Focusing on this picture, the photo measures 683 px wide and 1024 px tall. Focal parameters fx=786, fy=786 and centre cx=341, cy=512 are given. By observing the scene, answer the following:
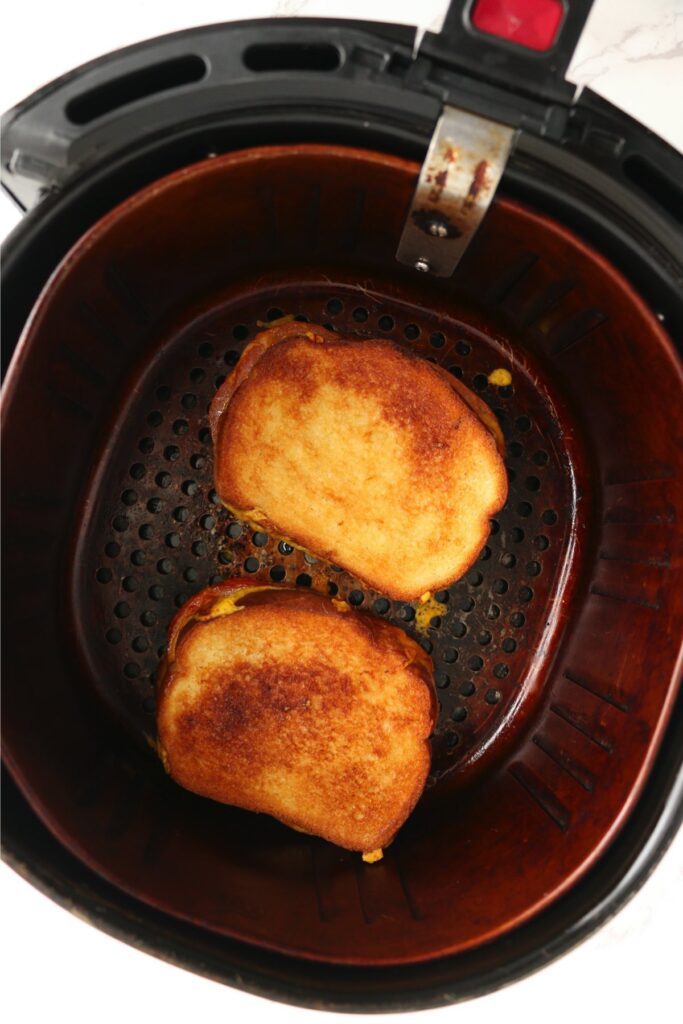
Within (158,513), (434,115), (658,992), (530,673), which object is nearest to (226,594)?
(158,513)

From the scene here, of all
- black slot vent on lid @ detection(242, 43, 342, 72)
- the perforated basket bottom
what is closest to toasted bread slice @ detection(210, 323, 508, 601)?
the perforated basket bottom

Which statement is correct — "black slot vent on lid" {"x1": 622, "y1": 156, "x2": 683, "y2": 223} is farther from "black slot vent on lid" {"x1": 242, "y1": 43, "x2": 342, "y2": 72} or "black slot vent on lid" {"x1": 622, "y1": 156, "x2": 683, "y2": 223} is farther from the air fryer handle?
"black slot vent on lid" {"x1": 242, "y1": 43, "x2": 342, "y2": 72}

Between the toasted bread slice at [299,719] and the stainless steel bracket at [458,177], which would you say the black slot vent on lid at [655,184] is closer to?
the stainless steel bracket at [458,177]

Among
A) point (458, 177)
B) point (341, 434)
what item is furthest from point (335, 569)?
point (458, 177)

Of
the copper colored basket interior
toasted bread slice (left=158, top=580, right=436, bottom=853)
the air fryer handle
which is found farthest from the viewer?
toasted bread slice (left=158, top=580, right=436, bottom=853)

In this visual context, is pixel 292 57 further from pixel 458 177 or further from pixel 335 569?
pixel 335 569

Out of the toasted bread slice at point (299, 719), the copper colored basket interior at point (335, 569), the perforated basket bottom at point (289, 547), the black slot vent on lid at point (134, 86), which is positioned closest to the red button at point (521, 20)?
the copper colored basket interior at point (335, 569)
